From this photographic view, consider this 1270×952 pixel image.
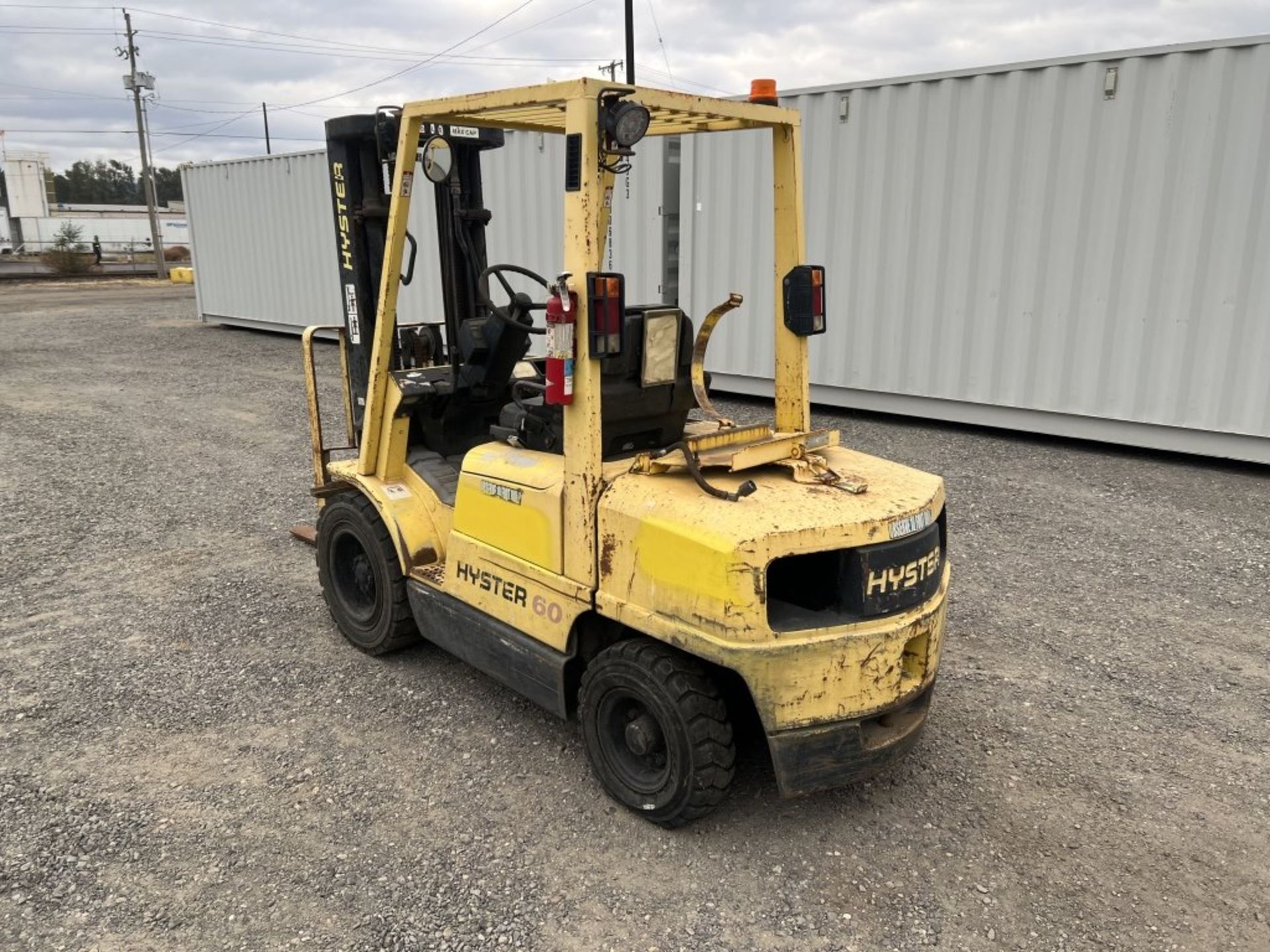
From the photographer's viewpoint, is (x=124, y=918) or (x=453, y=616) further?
(x=453, y=616)

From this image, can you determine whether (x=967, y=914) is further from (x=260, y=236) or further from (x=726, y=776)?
(x=260, y=236)

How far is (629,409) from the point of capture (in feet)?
11.4

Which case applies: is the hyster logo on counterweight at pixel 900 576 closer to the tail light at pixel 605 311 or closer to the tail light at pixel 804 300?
the tail light at pixel 804 300

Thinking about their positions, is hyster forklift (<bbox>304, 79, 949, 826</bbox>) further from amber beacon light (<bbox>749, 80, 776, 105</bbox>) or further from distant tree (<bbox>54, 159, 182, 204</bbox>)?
distant tree (<bbox>54, 159, 182, 204</bbox>)

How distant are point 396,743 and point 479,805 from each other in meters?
0.59

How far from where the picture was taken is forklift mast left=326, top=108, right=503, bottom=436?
14.7 ft

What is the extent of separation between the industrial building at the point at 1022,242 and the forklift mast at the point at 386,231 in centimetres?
564

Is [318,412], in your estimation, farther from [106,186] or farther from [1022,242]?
[106,186]

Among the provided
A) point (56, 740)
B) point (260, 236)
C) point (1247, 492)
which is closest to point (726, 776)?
point (56, 740)

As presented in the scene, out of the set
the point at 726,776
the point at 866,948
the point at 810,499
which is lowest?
the point at 866,948

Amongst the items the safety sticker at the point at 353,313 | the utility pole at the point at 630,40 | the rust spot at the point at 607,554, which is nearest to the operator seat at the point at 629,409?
the rust spot at the point at 607,554

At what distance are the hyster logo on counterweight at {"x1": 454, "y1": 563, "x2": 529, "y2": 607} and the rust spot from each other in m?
0.49

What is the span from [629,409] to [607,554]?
→ 0.58 meters

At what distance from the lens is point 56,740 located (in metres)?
3.88
